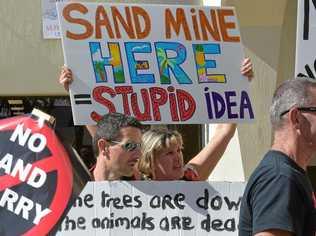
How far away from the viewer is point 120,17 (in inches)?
158

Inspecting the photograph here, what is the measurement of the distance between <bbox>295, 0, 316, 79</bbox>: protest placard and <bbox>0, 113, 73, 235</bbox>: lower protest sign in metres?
1.95

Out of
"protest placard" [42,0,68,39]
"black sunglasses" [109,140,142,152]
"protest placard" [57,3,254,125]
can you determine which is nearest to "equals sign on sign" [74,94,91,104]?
"protest placard" [57,3,254,125]

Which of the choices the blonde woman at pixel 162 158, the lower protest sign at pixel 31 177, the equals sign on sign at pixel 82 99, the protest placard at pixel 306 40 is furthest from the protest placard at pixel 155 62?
the lower protest sign at pixel 31 177

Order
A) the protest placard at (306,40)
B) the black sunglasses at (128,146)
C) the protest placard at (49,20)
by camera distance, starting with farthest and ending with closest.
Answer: the protest placard at (49,20) < the protest placard at (306,40) < the black sunglasses at (128,146)

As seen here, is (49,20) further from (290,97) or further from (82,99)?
(290,97)

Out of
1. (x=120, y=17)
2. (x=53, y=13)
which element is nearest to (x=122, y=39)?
(x=120, y=17)

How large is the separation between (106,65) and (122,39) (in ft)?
0.57

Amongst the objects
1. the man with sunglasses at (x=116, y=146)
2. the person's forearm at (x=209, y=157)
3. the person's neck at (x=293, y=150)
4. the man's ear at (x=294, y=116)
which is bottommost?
the person's forearm at (x=209, y=157)

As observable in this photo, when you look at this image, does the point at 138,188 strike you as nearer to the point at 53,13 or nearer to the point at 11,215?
the point at 11,215

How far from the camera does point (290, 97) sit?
239 cm

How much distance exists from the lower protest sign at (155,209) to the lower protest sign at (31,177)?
1.28 feet

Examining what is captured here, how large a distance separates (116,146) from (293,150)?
3.59 feet

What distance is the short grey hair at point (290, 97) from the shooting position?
93.6 inches

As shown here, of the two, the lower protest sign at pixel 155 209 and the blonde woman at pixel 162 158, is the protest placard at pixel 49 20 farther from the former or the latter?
the lower protest sign at pixel 155 209
